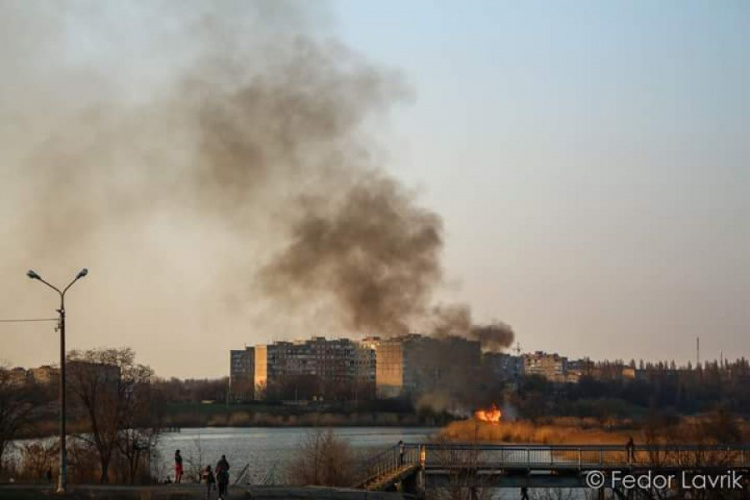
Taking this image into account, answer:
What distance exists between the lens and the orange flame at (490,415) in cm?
9662

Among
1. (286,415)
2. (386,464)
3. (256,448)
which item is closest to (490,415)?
(256,448)

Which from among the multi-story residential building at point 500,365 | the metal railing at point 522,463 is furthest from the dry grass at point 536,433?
the metal railing at point 522,463

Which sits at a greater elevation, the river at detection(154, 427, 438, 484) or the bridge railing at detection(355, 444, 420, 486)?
the bridge railing at detection(355, 444, 420, 486)

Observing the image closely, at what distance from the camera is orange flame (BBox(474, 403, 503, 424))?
9662cm

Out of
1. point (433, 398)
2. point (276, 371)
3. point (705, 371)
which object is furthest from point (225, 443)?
point (705, 371)

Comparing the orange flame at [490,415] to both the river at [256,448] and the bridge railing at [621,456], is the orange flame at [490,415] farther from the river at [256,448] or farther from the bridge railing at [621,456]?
the bridge railing at [621,456]

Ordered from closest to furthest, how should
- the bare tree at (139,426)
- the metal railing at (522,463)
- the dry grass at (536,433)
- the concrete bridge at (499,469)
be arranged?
the metal railing at (522,463)
the concrete bridge at (499,469)
the bare tree at (139,426)
the dry grass at (536,433)

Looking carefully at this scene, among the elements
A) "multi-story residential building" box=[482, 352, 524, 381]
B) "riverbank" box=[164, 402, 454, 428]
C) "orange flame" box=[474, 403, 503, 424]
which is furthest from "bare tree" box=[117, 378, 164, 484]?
"riverbank" box=[164, 402, 454, 428]

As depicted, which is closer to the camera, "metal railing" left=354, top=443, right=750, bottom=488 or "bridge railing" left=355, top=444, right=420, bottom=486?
"metal railing" left=354, top=443, right=750, bottom=488

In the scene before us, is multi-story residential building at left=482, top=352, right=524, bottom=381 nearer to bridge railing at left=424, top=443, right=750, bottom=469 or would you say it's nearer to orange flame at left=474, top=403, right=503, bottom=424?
orange flame at left=474, top=403, right=503, bottom=424

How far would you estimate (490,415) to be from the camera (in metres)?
99.0

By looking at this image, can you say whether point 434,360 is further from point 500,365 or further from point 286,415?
point 286,415

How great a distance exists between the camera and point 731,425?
72.7 meters

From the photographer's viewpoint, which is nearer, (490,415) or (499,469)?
(499,469)
